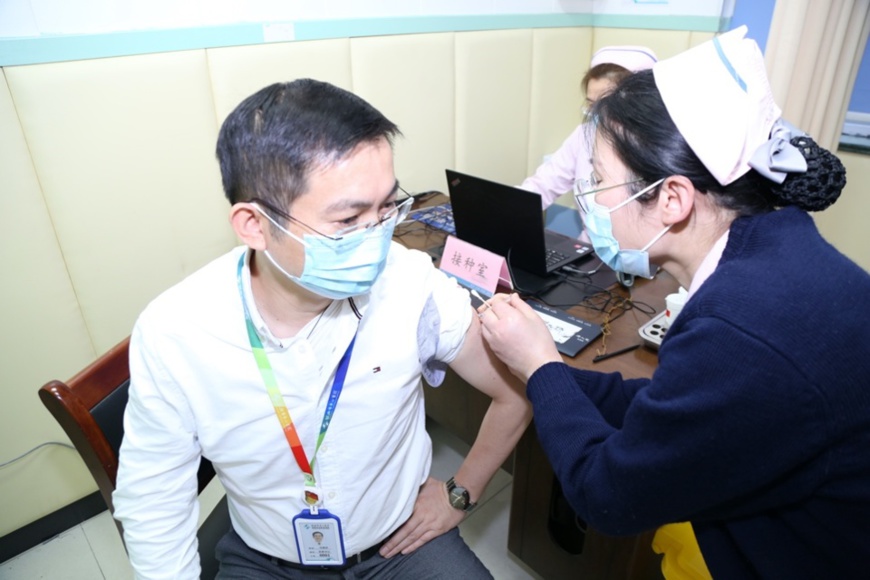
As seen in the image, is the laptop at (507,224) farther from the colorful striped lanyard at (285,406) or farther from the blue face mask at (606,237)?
the colorful striped lanyard at (285,406)

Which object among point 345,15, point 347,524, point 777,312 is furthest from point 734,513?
point 345,15

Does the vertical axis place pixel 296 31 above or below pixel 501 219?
above

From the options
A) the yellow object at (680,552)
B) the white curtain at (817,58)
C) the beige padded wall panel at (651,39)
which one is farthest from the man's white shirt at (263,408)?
the beige padded wall panel at (651,39)

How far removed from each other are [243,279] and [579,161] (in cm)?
172

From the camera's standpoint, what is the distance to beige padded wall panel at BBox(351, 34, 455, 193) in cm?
221

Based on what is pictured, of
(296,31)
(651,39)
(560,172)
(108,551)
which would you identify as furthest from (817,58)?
(108,551)

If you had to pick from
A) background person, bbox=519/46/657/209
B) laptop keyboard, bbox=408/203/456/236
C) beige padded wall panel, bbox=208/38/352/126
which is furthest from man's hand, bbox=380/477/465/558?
beige padded wall panel, bbox=208/38/352/126

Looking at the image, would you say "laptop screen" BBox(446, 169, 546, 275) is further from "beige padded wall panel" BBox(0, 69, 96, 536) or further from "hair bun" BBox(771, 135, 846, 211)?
"beige padded wall panel" BBox(0, 69, 96, 536)

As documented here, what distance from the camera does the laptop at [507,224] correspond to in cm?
155

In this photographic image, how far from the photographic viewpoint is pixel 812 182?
84 cm

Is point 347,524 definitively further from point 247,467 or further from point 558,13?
point 558,13

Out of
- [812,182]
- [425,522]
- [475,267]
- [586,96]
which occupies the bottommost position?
[425,522]

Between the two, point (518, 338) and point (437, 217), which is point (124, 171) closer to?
point (437, 217)

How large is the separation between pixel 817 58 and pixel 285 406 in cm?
254
